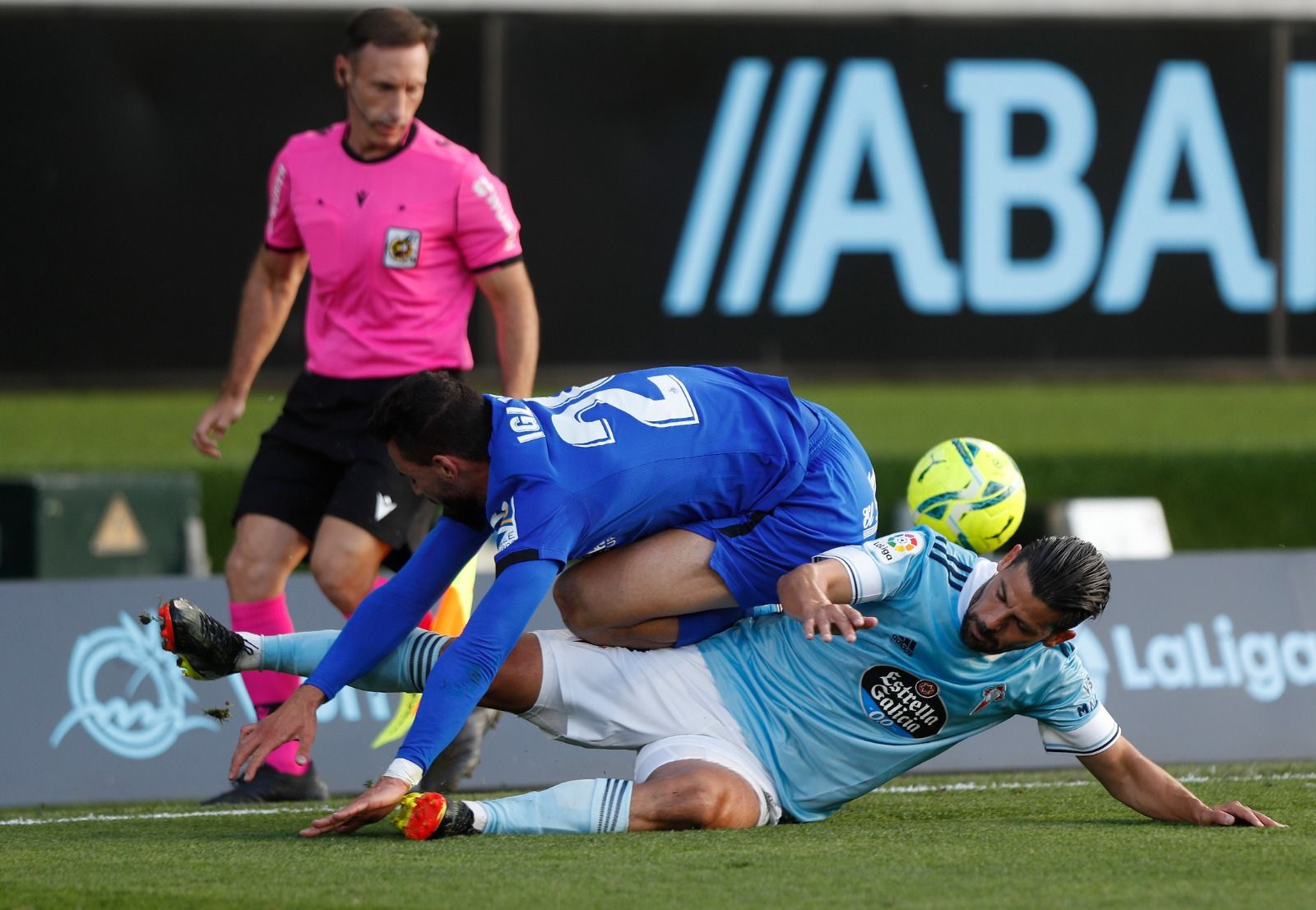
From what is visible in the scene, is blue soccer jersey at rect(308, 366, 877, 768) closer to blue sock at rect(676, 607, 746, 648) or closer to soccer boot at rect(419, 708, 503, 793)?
blue sock at rect(676, 607, 746, 648)

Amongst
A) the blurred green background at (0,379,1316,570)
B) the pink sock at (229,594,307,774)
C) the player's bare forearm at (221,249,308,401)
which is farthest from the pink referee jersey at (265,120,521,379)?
the blurred green background at (0,379,1316,570)

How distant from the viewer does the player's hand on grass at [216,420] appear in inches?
256

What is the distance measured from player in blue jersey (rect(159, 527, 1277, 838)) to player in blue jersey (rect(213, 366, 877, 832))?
0.15 meters

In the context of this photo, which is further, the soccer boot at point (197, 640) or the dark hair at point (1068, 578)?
the soccer boot at point (197, 640)

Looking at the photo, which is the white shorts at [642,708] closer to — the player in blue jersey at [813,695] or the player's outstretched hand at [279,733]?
the player in blue jersey at [813,695]

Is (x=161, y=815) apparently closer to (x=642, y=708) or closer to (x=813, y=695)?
(x=642, y=708)

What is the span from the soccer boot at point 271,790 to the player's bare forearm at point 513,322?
4.56 ft

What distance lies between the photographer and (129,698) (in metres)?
6.71

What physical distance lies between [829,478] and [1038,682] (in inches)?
31.6

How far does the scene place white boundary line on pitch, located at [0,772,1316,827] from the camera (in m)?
5.71

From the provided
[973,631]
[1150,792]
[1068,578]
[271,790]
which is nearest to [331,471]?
[271,790]

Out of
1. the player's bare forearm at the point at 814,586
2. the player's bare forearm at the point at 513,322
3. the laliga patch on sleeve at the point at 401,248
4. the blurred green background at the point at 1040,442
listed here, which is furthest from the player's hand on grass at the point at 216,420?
the blurred green background at the point at 1040,442

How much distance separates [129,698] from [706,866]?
10.0 feet

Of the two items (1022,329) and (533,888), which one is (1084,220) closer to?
(1022,329)
